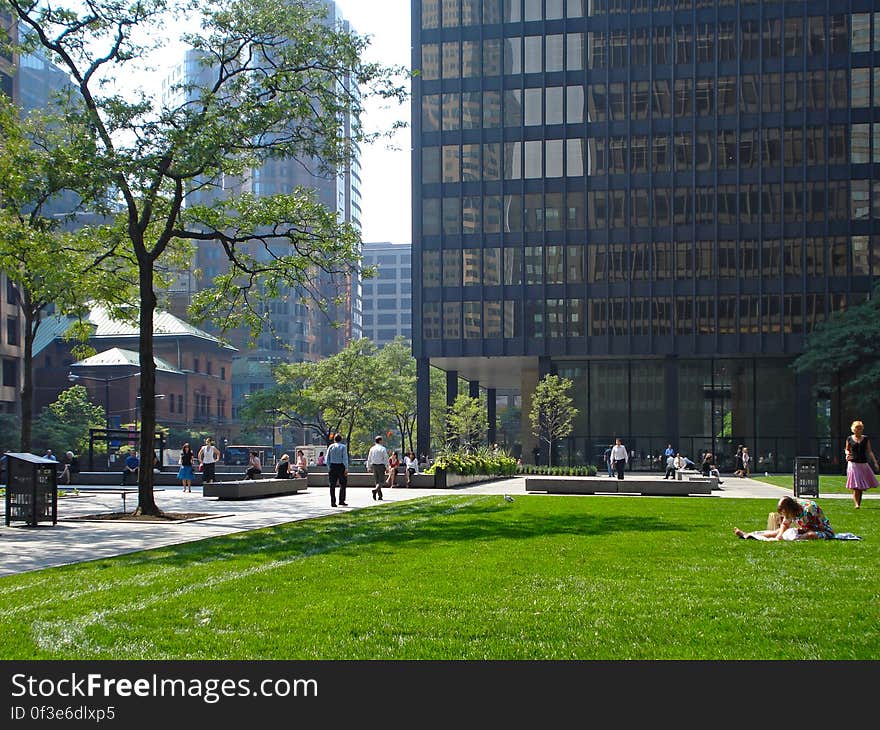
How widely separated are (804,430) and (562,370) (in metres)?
15.8

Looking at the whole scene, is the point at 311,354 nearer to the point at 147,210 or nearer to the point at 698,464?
the point at 698,464

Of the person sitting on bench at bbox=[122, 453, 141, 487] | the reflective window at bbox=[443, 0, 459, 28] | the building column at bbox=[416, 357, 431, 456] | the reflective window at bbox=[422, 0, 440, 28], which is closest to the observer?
the person sitting on bench at bbox=[122, 453, 141, 487]

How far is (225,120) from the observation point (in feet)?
78.7

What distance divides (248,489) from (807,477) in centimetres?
1590

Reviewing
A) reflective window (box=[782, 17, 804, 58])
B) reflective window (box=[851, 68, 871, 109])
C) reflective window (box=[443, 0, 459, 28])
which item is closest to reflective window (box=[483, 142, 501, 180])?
reflective window (box=[443, 0, 459, 28])

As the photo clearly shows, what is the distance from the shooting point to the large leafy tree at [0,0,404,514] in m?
23.4

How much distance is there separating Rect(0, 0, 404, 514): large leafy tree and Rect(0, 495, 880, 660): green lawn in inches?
354

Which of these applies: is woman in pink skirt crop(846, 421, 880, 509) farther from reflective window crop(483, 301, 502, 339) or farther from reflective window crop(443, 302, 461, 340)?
reflective window crop(443, 302, 461, 340)

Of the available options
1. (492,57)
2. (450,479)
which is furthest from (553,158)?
(450,479)

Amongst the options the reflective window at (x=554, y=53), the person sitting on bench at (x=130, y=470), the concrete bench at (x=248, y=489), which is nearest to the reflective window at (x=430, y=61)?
the reflective window at (x=554, y=53)

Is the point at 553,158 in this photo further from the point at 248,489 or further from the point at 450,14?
the point at 248,489

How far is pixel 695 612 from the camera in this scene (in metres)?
9.45

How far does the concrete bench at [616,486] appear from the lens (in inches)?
1419

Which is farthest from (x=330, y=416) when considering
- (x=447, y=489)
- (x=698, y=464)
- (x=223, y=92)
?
(x=223, y=92)
